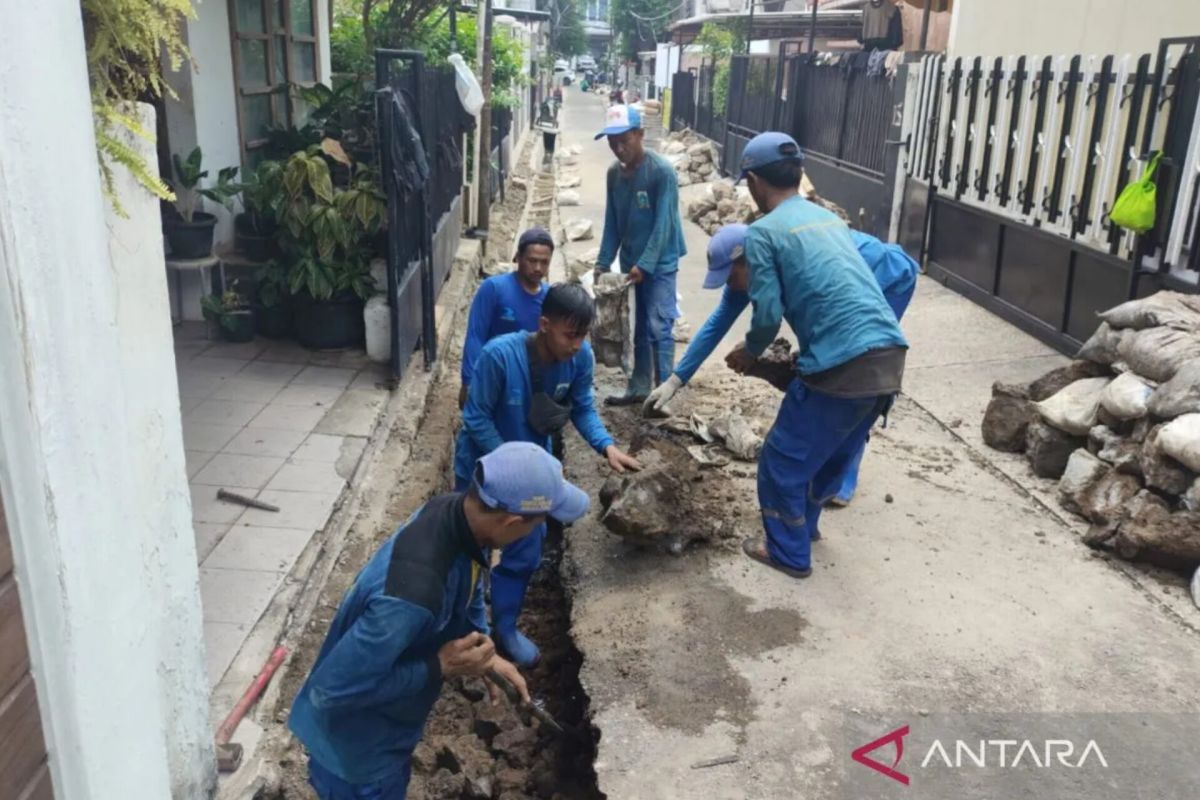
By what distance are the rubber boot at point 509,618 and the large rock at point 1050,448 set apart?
305 centimetres

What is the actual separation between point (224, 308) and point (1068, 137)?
639 cm

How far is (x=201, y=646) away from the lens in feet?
9.33

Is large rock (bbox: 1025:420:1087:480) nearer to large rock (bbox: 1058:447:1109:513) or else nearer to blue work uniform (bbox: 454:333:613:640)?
large rock (bbox: 1058:447:1109:513)

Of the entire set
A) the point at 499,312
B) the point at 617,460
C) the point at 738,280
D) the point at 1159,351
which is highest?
the point at 738,280

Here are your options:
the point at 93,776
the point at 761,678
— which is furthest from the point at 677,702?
the point at 93,776

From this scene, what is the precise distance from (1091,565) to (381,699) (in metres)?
3.49

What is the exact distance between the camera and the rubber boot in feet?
13.4

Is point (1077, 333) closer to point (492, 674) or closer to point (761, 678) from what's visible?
point (761, 678)

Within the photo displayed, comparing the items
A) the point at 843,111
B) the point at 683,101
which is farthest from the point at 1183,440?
the point at 683,101

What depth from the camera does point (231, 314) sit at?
6.81 metres

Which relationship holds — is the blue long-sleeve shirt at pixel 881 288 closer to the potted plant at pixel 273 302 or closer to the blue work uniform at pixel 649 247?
the blue work uniform at pixel 649 247

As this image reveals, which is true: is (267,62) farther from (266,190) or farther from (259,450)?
(259,450)

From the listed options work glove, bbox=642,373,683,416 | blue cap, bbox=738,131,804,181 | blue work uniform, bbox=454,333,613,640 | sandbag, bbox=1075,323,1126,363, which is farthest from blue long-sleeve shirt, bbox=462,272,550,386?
sandbag, bbox=1075,323,1126,363

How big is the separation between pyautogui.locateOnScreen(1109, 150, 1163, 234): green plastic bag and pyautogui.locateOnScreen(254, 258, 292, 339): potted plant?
5.53 meters
